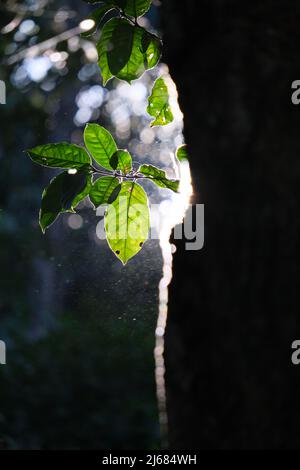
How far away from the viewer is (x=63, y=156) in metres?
0.72

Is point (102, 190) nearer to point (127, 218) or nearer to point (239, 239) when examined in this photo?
point (127, 218)

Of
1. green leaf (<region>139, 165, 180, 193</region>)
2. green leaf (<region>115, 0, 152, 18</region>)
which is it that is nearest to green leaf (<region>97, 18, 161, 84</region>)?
green leaf (<region>115, 0, 152, 18</region>)

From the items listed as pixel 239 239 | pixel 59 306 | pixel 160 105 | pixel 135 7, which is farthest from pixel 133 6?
pixel 59 306

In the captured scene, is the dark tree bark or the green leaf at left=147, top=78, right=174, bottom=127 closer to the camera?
the dark tree bark

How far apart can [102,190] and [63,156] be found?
0.06 metres

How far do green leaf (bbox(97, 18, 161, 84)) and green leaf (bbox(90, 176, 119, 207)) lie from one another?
13cm

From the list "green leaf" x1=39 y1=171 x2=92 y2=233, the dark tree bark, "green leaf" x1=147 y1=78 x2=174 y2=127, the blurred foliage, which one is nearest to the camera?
the dark tree bark

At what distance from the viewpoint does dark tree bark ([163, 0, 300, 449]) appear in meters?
0.40

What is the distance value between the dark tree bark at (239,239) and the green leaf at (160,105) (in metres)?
0.39

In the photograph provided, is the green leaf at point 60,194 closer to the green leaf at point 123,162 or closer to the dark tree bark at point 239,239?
the green leaf at point 123,162

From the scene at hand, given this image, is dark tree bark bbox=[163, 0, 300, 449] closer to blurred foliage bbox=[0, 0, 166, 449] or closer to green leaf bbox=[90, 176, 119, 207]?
green leaf bbox=[90, 176, 119, 207]

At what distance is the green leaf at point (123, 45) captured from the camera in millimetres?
725

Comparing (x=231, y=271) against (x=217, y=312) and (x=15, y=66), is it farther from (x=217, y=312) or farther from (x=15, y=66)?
(x=15, y=66)
